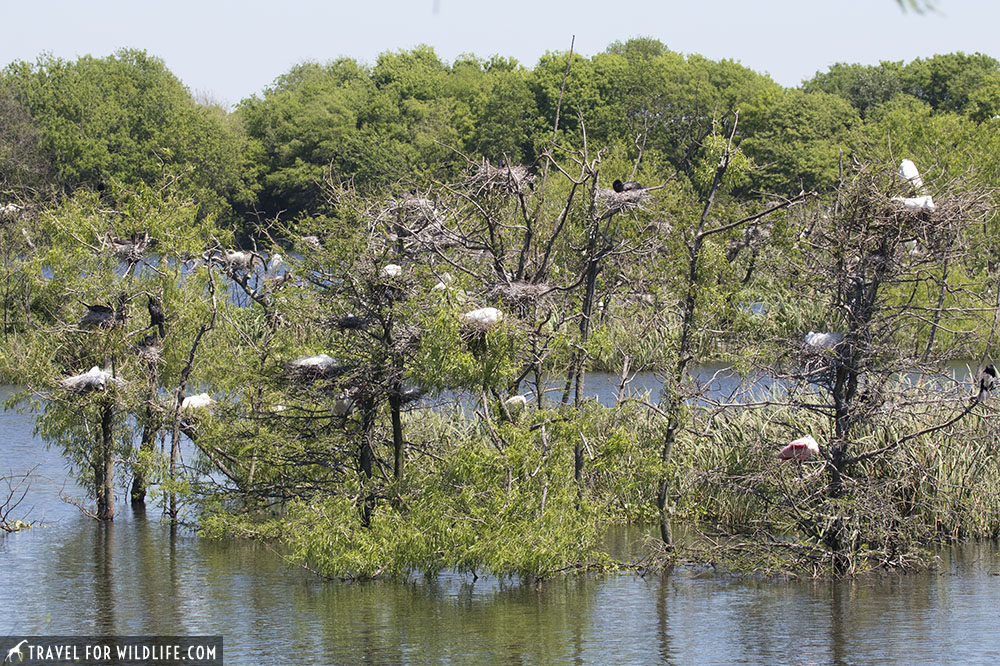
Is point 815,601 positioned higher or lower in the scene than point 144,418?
lower

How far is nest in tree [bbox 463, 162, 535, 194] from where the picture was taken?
14.6 meters

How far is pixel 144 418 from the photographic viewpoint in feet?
62.3

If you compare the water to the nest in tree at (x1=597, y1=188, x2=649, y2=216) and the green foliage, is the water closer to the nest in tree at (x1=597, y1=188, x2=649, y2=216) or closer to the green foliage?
the nest in tree at (x1=597, y1=188, x2=649, y2=216)

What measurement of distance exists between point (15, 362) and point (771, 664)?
475 inches

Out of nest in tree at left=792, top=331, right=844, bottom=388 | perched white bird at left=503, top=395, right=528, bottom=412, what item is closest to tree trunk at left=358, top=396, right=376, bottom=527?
perched white bird at left=503, top=395, right=528, bottom=412

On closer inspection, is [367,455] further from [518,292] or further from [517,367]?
[518,292]

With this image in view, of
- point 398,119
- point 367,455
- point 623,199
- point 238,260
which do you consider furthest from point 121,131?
point 623,199

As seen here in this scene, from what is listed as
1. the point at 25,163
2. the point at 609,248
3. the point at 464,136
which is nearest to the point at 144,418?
the point at 609,248

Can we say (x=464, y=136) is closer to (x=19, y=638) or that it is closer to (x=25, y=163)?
(x=25, y=163)

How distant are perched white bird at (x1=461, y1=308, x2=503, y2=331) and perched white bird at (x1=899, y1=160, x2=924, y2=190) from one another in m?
4.68

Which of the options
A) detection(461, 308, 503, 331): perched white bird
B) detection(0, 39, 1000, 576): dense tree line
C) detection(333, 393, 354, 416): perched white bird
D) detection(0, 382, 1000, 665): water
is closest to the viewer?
detection(0, 382, 1000, 665): water

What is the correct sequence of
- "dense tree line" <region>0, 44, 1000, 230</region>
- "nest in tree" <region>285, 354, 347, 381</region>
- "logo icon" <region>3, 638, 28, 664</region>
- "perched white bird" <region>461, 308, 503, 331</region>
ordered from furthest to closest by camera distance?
"dense tree line" <region>0, 44, 1000, 230</region> → "nest in tree" <region>285, 354, 347, 381</region> → "perched white bird" <region>461, 308, 503, 331</region> → "logo icon" <region>3, 638, 28, 664</region>

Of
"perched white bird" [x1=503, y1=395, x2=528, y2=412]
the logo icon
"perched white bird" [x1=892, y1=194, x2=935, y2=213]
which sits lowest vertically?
the logo icon

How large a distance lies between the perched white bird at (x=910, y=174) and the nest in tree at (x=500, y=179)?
4.05 m
